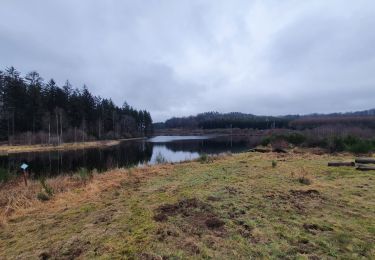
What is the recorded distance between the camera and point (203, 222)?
4418 mm

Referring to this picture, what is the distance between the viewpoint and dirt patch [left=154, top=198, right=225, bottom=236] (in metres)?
4.18

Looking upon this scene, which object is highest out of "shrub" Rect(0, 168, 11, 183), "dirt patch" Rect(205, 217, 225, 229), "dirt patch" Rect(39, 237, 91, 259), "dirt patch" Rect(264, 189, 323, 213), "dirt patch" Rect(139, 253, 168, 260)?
"shrub" Rect(0, 168, 11, 183)

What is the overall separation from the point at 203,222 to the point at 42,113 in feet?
164

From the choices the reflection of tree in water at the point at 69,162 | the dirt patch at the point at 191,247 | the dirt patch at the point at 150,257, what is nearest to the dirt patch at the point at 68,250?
the dirt patch at the point at 150,257

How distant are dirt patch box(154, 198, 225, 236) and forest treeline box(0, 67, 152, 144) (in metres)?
42.9

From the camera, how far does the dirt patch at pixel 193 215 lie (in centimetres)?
418

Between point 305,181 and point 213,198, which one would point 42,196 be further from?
point 305,181

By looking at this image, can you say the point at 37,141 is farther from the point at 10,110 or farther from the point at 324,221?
the point at 324,221

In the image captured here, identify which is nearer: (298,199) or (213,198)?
(298,199)

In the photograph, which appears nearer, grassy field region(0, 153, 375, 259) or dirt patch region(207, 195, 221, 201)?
grassy field region(0, 153, 375, 259)

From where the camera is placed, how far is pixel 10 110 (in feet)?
143

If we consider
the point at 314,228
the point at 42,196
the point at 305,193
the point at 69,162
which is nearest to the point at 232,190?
the point at 305,193

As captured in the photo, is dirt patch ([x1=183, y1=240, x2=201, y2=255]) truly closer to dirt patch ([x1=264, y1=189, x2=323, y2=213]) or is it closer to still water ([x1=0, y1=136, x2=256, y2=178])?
dirt patch ([x1=264, y1=189, x2=323, y2=213])

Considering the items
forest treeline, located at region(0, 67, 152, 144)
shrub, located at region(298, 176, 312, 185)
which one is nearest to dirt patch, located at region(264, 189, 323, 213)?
shrub, located at region(298, 176, 312, 185)
